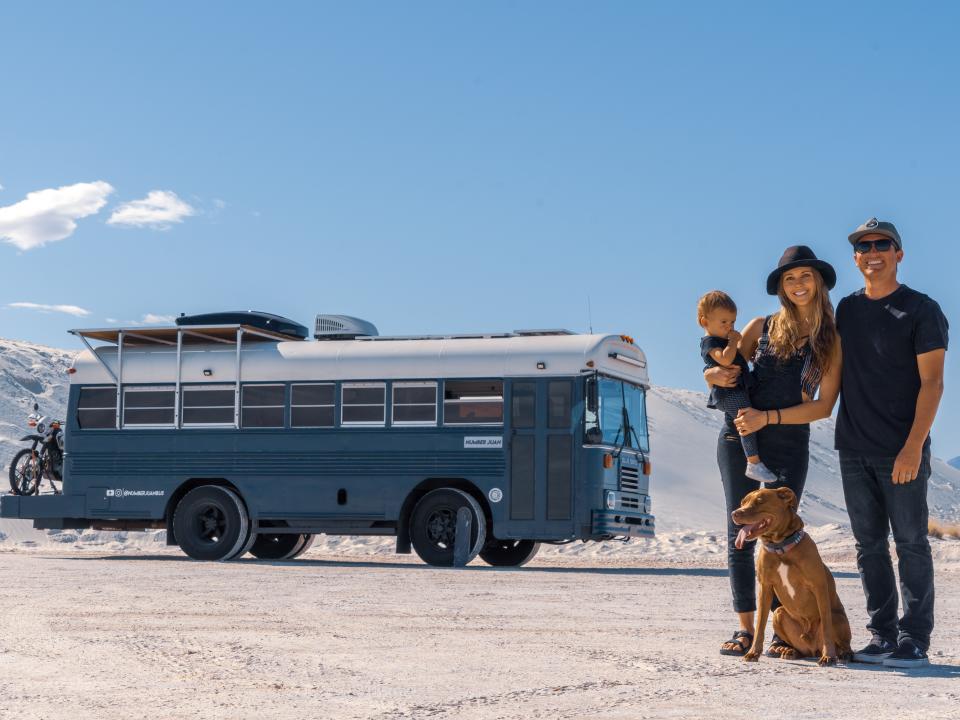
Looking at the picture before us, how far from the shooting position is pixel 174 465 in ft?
58.9

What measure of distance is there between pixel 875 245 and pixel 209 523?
41.7 feet

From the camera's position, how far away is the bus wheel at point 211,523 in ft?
57.6

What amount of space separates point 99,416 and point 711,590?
9.46 meters

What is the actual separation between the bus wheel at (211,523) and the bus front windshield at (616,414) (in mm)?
4929

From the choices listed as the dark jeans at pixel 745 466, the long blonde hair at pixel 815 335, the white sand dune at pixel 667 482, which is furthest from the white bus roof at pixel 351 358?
the long blonde hair at pixel 815 335

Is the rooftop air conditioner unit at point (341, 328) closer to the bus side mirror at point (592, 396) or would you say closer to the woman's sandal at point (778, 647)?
the bus side mirror at point (592, 396)

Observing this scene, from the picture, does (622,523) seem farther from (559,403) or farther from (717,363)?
(717,363)

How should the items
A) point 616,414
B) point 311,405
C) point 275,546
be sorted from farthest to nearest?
1. point 275,546
2. point 311,405
3. point 616,414

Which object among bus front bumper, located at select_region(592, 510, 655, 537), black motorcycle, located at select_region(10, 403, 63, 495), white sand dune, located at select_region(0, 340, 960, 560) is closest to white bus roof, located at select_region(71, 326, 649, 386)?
black motorcycle, located at select_region(10, 403, 63, 495)

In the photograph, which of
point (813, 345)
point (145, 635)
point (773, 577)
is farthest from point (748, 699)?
point (145, 635)

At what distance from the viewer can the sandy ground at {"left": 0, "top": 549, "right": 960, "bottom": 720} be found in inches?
219

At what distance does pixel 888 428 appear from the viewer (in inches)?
267

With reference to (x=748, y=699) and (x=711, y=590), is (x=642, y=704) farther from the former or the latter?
(x=711, y=590)

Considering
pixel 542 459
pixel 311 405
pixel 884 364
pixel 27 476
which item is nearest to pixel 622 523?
pixel 542 459
